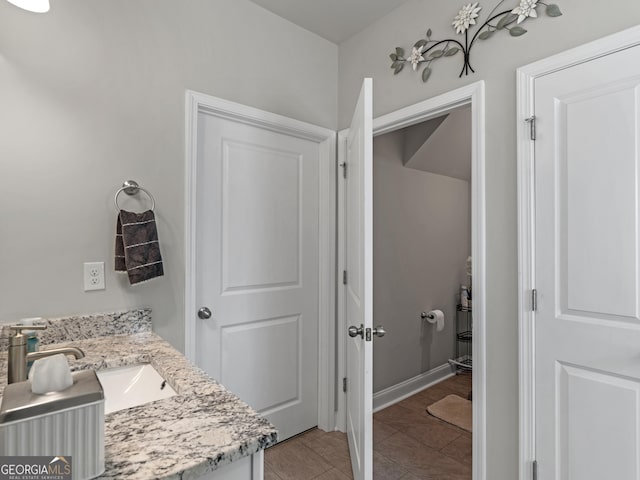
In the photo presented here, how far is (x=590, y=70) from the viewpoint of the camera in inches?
52.6

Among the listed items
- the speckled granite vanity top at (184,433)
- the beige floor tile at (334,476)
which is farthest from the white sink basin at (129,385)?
the beige floor tile at (334,476)

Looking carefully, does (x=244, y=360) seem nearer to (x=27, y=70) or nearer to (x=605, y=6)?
(x=27, y=70)

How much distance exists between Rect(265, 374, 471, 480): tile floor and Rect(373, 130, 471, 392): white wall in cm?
37

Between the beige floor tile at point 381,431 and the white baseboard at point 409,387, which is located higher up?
the white baseboard at point 409,387

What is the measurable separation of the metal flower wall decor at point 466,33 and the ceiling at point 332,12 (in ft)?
0.90

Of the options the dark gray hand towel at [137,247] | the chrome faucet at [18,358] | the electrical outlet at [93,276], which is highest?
A: the dark gray hand towel at [137,247]

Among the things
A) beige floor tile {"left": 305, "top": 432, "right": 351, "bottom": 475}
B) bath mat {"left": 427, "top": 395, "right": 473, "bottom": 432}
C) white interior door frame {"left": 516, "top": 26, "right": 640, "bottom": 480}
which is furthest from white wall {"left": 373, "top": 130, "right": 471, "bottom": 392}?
white interior door frame {"left": 516, "top": 26, "right": 640, "bottom": 480}

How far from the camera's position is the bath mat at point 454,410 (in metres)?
2.49

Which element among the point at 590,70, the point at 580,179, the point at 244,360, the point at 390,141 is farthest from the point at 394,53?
the point at 244,360

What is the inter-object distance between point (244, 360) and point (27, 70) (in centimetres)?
162

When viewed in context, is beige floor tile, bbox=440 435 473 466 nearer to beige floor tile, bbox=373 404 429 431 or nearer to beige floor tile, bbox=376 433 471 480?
beige floor tile, bbox=376 433 471 480

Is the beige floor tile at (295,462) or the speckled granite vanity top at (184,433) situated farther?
the beige floor tile at (295,462)

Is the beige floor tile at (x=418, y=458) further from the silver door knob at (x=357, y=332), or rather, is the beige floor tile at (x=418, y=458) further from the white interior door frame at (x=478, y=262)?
the silver door knob at (x=357, y=332)

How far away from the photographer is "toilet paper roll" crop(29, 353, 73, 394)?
1.89 feet
